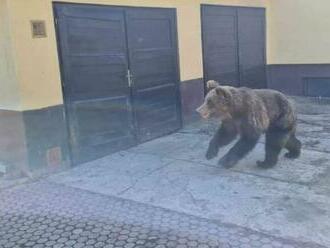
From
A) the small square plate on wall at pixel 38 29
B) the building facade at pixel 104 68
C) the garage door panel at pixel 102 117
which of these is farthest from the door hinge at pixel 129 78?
the small square plate on wall at pixel 38 29

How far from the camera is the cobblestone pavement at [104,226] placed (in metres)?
3.37

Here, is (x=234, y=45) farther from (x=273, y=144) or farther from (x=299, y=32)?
(x=273, y=144)

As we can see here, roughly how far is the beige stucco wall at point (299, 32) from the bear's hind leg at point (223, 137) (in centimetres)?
548

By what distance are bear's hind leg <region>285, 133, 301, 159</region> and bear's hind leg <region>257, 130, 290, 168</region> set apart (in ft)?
0.90

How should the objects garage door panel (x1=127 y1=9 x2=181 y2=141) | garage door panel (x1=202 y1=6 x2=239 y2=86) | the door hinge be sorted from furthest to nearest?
garage door panel (x1=202 y1=6 x2=239 y2=86), garage door panel (x1=127 y1=9 x2=181 y2=141), the door hinge

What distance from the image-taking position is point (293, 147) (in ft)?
17.5

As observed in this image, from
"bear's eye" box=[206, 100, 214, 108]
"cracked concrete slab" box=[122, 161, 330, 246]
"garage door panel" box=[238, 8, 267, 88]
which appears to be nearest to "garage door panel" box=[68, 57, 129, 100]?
"cracked concrete slab" box=[122, 161, 330, 246]

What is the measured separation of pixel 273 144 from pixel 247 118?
1.70 feet

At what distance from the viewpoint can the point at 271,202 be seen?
4.06 meters

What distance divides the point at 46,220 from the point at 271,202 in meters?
2.09

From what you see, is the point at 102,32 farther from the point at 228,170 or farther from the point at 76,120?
the point at 228,170

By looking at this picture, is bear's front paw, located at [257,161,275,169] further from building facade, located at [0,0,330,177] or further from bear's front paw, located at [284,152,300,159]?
building facade, located at [0,0,330,177]

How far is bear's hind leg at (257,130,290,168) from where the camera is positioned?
4.95 m

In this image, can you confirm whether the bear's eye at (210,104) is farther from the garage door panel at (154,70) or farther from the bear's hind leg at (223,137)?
the garage door panel at (154,70)
